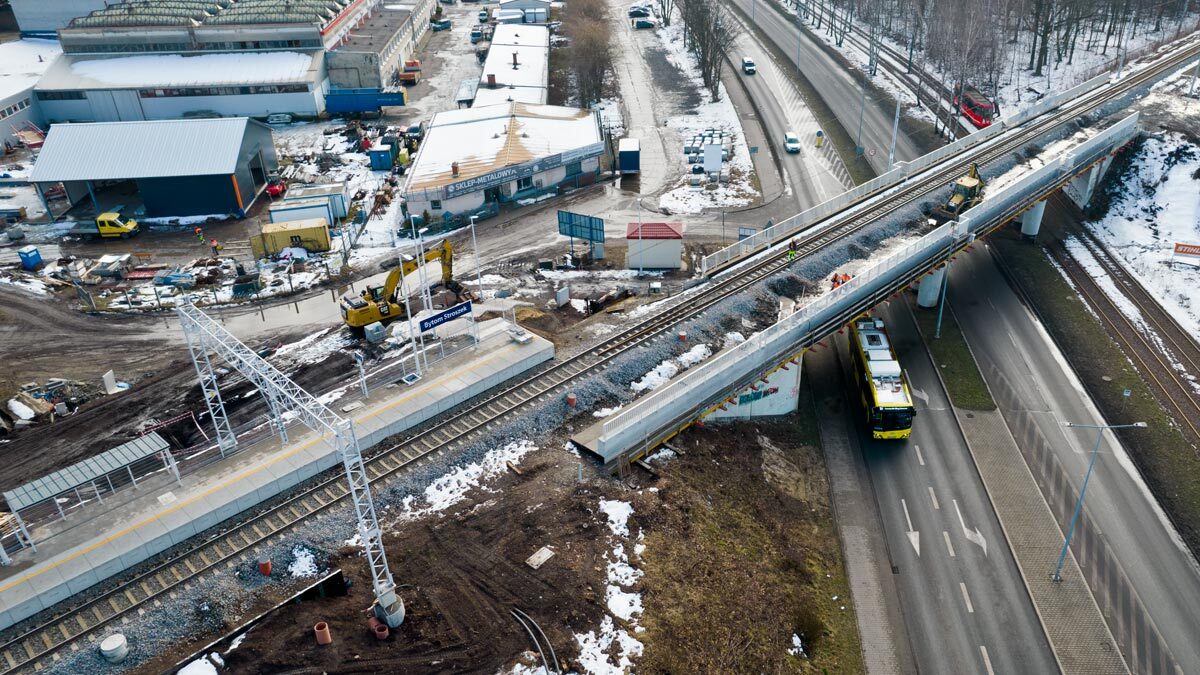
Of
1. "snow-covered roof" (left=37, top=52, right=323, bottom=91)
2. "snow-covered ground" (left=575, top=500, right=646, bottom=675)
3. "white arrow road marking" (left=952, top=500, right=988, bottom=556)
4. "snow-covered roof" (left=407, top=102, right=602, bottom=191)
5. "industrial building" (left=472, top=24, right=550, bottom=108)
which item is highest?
"snow-covered roof" (left=37, top=52, right=323, bottom=91)

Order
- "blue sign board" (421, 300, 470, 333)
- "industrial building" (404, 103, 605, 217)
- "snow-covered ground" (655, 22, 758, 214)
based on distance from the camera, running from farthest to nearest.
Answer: "snow-covered ground" (655, 22, 758, 214), "industrial building" (404, 103, 605, 217), "blue sign board" (421, 300, 470, 333)

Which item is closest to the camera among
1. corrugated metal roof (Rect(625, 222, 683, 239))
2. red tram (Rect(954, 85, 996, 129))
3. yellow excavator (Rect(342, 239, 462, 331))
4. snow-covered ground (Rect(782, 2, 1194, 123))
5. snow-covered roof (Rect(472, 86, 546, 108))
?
yellow excavator (Rect(342, 239, 462, 331))

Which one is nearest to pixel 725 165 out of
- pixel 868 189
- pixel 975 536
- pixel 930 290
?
pixel 868 189

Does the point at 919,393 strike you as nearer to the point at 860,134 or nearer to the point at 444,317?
the point at 444,317

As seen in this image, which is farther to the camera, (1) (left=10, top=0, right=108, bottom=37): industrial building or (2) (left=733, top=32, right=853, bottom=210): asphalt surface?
(1) (left=10, top=0, right=108, bottom=37): industrial building

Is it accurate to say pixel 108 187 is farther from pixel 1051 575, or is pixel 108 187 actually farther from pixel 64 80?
Answer: pixel 1051 575

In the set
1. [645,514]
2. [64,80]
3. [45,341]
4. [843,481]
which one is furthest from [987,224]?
[64,80]

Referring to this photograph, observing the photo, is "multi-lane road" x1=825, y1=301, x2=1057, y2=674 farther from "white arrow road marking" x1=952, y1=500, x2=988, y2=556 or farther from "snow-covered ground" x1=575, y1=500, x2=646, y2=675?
"snow-covered ground" x1=575, y1=500, x2=646, y2=675

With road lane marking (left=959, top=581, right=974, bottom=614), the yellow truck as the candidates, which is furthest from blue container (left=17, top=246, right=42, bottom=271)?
road lane marking (left=959, top=581, right=974, bottom=614)

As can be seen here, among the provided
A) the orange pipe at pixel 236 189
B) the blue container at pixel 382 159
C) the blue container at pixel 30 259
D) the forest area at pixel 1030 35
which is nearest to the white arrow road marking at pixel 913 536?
the blue container at pixel 382 159
